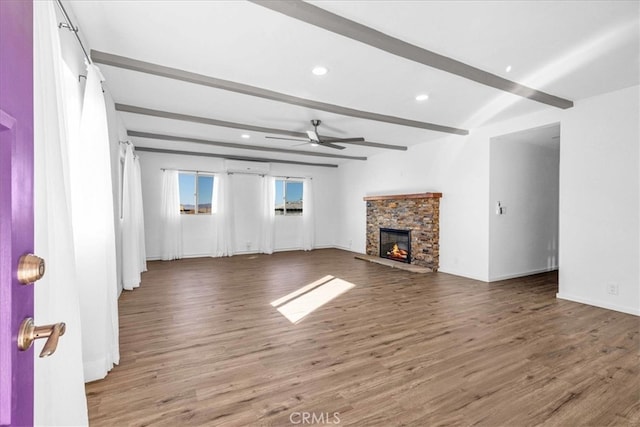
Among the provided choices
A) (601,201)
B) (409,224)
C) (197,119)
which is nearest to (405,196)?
(409,224)

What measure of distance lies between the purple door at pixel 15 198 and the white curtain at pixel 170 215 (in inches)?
279

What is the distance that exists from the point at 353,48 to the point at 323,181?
6.62 meters

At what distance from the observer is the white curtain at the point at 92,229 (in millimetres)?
2137

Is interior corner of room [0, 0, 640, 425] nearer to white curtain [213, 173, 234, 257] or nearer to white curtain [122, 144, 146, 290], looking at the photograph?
white curtain [122, 144, 146, 290]

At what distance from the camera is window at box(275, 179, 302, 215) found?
875cm

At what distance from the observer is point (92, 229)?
2.19m

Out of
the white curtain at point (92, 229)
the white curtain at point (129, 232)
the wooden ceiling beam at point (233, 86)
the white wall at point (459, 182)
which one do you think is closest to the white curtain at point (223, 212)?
the white curtain at point (129, 232)

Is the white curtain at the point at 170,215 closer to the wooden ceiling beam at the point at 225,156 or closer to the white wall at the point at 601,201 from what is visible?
the wooden ceiling beam at the point at 225,156

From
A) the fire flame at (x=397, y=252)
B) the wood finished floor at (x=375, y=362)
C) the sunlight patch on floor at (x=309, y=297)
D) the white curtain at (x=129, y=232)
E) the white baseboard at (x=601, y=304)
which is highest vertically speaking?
the white curtain at (x=129, y=232)

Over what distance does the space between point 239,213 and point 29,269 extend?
25.0ft

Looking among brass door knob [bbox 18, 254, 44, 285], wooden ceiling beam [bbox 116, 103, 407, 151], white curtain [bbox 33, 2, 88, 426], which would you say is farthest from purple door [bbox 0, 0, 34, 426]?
wooden ceiling beam [bbox 116, 103, 407, 151]

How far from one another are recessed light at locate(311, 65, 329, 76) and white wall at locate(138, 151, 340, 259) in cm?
530

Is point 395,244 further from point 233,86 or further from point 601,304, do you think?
point 233,86

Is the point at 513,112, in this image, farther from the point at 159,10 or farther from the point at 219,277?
the point at 219,277
